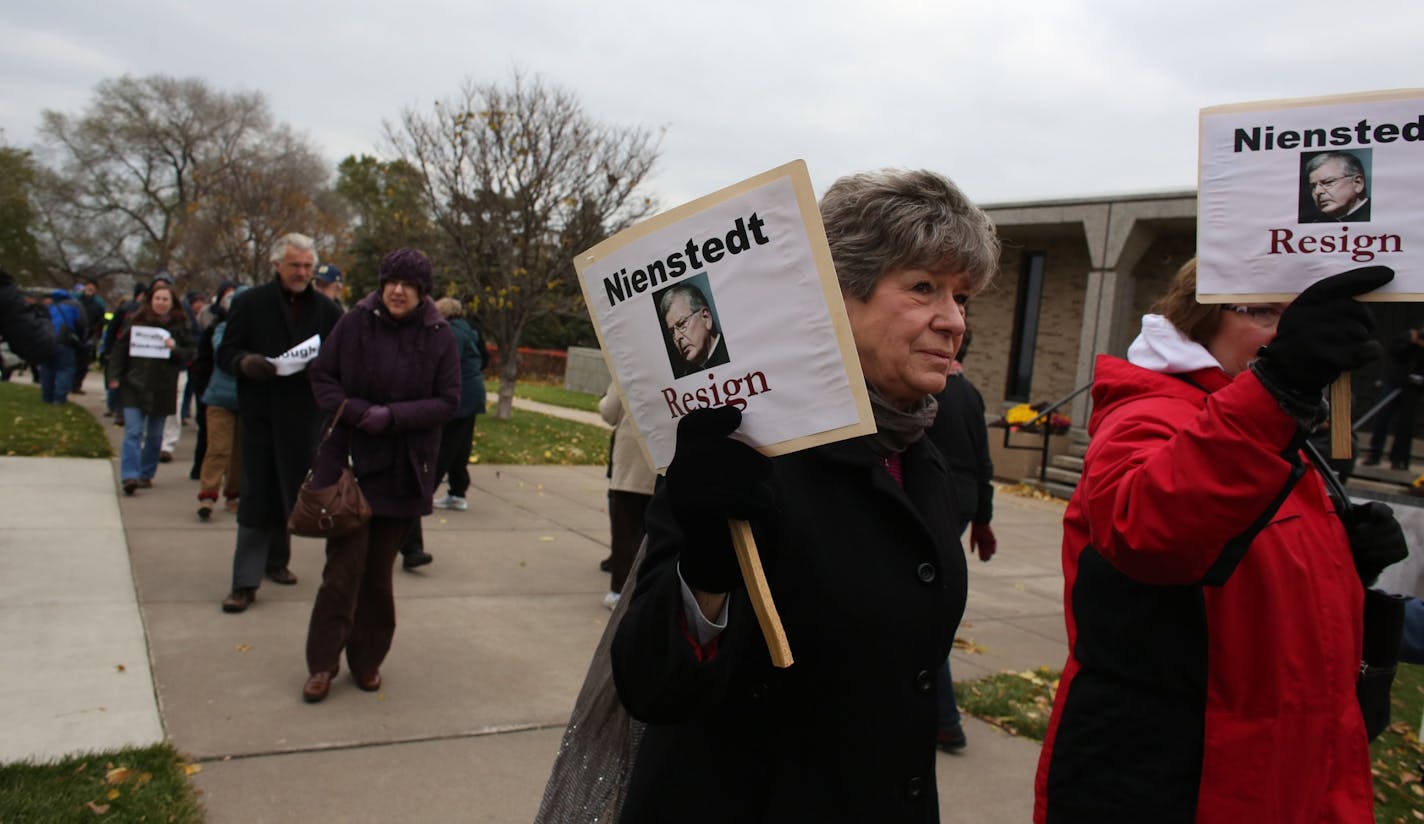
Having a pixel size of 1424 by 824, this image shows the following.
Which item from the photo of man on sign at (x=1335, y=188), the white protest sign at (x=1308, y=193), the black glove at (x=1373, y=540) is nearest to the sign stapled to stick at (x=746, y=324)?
the white protest sign at (x=1308, y=193)

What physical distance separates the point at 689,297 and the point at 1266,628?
1277mm

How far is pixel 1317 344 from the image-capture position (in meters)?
1.73

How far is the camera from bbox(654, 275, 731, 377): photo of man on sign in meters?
1.79

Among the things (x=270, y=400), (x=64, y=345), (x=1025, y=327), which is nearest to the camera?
(x=270, y=400)

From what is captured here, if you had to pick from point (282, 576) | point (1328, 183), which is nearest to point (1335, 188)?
point (1328, 183)

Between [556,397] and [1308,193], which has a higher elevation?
[1308,193]

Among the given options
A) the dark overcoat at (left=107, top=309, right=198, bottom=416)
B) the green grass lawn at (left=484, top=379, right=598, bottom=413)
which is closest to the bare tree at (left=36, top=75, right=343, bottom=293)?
the green grass lawn at (left=484, top=379, right=598, bottom=413)

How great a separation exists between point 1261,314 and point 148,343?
928cm

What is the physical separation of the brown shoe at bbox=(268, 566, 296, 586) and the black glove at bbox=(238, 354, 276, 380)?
4.37 ft

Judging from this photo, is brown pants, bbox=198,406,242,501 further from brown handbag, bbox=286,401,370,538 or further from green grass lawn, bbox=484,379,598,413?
green grass lawn, bbox=484,379,598,413

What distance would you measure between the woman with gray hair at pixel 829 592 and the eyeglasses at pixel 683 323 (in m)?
0.18

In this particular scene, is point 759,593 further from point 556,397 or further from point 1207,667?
point 556,397

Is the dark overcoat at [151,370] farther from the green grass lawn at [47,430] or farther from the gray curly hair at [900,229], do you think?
the gray curly hair at [900,229]

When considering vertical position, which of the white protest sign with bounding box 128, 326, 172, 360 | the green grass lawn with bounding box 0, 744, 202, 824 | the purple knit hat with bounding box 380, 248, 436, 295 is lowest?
the green grass lawn with bounding box 0, 744, 202, 824
